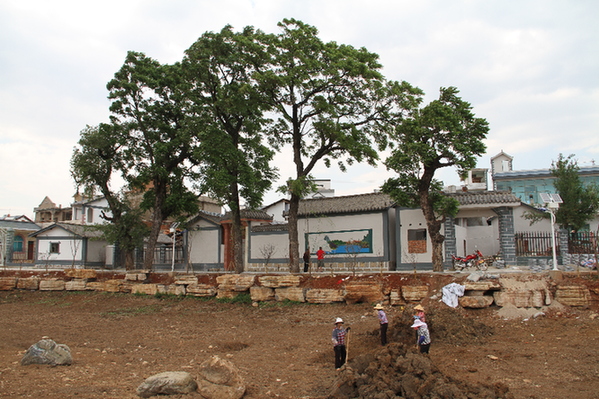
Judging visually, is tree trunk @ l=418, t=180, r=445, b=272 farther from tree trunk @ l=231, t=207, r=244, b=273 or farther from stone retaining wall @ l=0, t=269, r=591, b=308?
tree trunk @ l=231, t=207, r=244, b=273

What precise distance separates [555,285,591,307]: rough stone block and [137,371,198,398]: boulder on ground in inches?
470

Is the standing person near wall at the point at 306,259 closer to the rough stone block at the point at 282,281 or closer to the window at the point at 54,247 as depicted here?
the rough stone block at the point at 282,281

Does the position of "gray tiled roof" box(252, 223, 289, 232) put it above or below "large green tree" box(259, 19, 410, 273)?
below

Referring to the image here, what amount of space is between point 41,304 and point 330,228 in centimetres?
1597

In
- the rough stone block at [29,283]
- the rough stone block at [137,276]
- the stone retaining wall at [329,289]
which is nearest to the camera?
the stone retaining wall at [329,289]

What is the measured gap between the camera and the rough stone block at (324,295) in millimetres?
18359

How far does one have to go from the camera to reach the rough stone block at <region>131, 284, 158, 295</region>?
2412 centimetres

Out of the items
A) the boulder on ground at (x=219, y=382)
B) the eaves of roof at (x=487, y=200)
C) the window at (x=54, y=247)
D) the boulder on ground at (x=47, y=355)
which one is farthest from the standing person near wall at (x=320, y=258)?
the window at (x=54, y=247)

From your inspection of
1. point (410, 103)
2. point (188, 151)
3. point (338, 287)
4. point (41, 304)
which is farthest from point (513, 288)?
point (41, 304)

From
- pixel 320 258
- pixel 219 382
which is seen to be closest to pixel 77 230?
pixel 320 258

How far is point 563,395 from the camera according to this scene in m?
8.09

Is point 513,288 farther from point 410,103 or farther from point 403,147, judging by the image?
point 410,103

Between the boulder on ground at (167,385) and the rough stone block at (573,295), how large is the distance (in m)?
11.9

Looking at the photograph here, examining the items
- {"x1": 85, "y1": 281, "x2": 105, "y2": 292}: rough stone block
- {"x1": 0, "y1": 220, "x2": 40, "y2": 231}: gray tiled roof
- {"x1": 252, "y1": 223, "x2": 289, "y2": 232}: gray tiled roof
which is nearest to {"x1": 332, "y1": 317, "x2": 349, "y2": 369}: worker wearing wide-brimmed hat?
{"x1": 252, "y1": 223, "x2": 289, "y2": 232}: gray tiled roof
